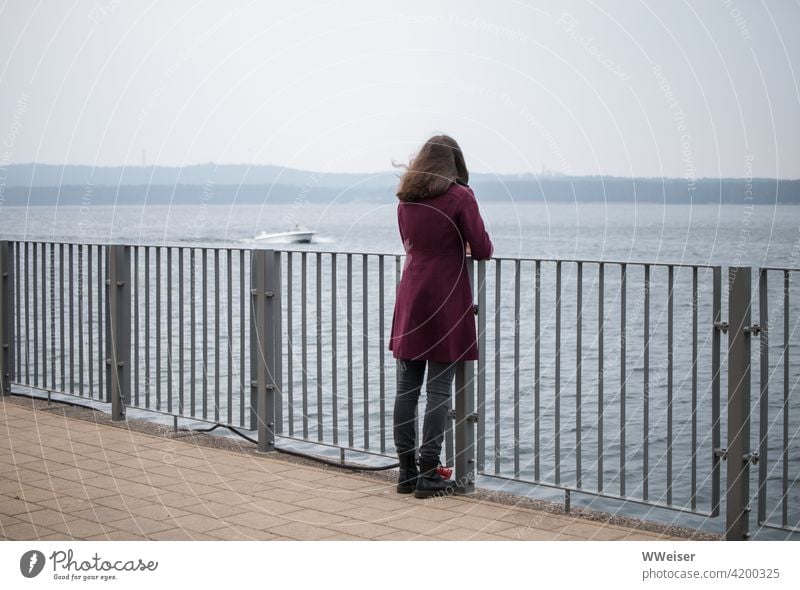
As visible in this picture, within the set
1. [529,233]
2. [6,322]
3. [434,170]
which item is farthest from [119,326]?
[529,233]

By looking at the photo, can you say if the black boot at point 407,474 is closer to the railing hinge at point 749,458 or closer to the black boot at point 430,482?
the black boot at point 430,482

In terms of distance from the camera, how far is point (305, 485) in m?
6.14

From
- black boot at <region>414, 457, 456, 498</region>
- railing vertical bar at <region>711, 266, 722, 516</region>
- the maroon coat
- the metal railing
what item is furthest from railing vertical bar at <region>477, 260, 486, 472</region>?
railing vertical bar at <region>711, 266, 722, 516</region>

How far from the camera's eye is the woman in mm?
5629

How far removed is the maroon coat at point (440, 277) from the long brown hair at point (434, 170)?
0.17ft

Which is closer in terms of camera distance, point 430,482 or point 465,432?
point 430,482

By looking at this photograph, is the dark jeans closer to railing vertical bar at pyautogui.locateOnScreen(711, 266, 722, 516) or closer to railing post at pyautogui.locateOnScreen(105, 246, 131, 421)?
railing vertical bar at pyautogui.locateOnScreen(711, 266, 722, 516)

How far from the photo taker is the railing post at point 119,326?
802cm

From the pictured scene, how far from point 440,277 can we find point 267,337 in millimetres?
1803

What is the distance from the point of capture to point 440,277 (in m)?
5.73

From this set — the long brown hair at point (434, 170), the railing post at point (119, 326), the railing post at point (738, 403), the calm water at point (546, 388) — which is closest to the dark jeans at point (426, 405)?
the calm water at point (546, 388)

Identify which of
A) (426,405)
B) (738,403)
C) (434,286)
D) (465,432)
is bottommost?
(465,432)

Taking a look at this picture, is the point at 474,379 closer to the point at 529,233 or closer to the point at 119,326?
A: the point at 119,326

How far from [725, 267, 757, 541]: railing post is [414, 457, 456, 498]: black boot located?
1.60 metres
